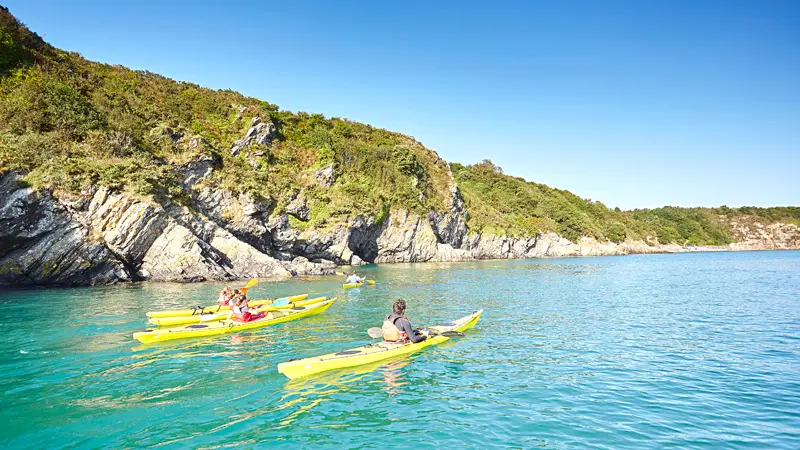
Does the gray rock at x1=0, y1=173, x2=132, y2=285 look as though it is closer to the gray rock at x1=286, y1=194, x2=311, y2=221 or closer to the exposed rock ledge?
the exposed rock ledge

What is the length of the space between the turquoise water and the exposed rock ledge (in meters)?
11.3

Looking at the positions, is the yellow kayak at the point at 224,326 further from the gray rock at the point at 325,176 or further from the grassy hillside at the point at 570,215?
the grassy hillside at the point at 570,215

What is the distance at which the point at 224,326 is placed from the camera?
1634 cm

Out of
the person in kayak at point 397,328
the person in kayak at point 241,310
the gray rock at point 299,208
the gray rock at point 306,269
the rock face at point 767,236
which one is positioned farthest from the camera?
the rock face at point 767,236

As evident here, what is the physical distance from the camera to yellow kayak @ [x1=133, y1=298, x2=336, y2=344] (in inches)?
570

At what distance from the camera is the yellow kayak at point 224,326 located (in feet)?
47.5

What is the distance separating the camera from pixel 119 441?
7.12 meters

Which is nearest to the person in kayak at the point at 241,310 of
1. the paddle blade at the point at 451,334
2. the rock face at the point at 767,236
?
the paddle blade at the point at 451,334

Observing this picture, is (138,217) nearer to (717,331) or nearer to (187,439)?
(187,439)

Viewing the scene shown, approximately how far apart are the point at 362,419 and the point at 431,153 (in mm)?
81638

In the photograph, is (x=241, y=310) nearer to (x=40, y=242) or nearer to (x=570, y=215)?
(x=40, y=242)

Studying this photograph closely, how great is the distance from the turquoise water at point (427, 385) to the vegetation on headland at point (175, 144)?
1887 cm

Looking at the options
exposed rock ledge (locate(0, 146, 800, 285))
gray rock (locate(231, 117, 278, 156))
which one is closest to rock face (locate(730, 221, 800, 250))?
exposed rock ledge (locate(0, 146, 800, 285))

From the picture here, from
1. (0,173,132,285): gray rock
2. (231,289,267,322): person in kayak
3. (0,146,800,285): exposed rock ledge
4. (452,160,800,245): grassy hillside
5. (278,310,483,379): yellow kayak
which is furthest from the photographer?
(452,160,800,245): grassy hillside
